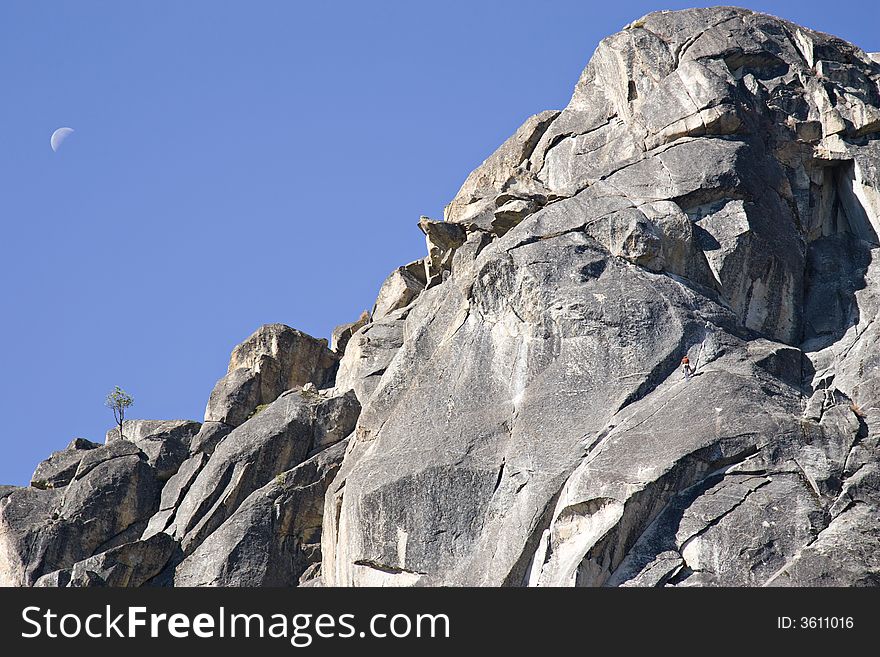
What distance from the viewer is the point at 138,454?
74.5m

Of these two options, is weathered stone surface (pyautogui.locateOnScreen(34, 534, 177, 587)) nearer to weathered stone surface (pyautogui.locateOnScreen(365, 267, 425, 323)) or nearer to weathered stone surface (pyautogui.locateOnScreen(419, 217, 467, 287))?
weathered stone surface (pyautogui.locateOnScreen(365, 267, 425, 323))

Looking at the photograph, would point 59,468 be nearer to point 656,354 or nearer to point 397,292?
point 397,292

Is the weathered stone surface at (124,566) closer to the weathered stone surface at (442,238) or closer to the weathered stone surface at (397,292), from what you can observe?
the weathered stone surface at (397,292)

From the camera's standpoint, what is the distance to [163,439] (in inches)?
2965

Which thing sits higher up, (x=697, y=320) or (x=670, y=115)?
(x=670, y=115)

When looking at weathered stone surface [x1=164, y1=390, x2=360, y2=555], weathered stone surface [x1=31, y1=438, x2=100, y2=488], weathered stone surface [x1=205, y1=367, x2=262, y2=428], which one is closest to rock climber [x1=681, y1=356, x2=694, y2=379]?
weathered stone surface [x1=164, y1=390, x2=360, y2=555]

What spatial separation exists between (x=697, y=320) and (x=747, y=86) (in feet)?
62.9

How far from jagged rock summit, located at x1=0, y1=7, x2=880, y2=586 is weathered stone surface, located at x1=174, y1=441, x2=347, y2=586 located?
0.37 ft

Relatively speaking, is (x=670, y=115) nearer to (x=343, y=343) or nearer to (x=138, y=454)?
(x=343, y=343)

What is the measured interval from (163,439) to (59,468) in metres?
5.46

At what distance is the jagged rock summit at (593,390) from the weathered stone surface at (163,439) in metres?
0.16

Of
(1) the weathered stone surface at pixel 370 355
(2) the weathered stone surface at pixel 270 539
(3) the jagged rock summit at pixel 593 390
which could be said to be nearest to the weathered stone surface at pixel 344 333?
(3) the jagged rock summit at pixel 593 390
